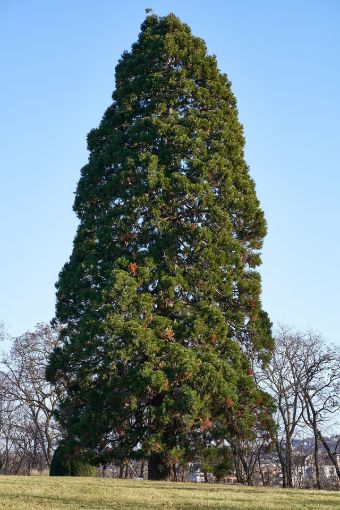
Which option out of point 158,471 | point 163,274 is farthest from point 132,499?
point 163,274

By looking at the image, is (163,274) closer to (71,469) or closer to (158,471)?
(158,471)

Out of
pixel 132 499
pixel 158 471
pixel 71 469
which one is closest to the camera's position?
pixel 132 499

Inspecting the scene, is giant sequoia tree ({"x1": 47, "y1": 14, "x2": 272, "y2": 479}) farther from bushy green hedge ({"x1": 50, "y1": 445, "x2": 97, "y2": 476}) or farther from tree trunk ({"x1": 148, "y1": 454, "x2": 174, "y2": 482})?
bushy green hedge ({"x1": 50, "y1": 445, "x2": 97, "y2": 476})

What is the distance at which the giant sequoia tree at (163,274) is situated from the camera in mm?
15680

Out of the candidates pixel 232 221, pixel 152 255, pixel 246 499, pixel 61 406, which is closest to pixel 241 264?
pixel 232 221

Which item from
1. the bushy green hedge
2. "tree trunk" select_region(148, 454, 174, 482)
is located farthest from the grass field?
the bushy green hedge

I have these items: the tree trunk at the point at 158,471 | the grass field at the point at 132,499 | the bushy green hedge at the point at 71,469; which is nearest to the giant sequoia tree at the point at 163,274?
the tree trunk at the point at 158,471

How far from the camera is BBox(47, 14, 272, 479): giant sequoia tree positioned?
1568 centimetres

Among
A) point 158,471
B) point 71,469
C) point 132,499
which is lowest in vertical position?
point 71,469

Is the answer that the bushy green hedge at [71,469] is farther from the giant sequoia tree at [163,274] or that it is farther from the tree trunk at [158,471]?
the tree trunk at [158,471]

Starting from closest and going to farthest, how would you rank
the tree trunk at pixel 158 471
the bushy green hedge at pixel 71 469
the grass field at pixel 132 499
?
the grass field at pixel 132 499, the tree trunk at pixel 158 471, the bushy green hedge at pixel 71 469

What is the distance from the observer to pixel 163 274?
17328 millimetres

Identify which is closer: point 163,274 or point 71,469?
point 163,274

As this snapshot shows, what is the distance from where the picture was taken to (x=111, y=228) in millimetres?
18375
